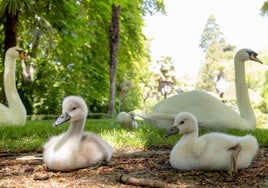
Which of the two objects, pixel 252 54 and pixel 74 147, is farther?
pixel 252 54

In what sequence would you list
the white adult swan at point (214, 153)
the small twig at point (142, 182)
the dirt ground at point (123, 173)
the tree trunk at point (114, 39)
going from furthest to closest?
the tree trunk at point (114, 39), the white adult swan at point (214, 153), the dirt ground at point (123, 173), the small twig at point (142, 182)

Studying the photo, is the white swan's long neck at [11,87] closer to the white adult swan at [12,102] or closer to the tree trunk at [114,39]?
the white adult swan at [12,102]

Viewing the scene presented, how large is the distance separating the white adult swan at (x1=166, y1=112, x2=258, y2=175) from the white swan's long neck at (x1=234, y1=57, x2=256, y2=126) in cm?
319

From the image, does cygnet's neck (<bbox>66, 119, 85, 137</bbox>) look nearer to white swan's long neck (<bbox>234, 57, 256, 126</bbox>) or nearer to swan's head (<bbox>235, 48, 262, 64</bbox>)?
white swan's long neck (<bbox>234, 57, 256, 126</bbox>)

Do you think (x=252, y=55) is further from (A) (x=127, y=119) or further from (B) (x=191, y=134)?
Result: (B) (x=191, y=134)

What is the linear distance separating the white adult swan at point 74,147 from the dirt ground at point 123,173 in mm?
73

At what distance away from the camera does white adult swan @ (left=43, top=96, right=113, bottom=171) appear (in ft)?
11.1

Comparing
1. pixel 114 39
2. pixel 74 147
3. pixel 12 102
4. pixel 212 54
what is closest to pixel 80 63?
pixel 114 39

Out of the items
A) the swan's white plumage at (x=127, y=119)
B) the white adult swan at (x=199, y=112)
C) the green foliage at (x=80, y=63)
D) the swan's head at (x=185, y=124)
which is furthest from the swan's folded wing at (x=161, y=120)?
the green foliage at (x=80, y=63)

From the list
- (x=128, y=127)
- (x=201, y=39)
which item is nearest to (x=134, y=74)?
(x=128, y=127)

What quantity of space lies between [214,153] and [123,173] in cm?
73

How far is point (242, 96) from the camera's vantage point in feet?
22.2

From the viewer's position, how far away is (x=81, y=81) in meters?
17.6

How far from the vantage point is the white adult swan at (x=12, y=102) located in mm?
6441
